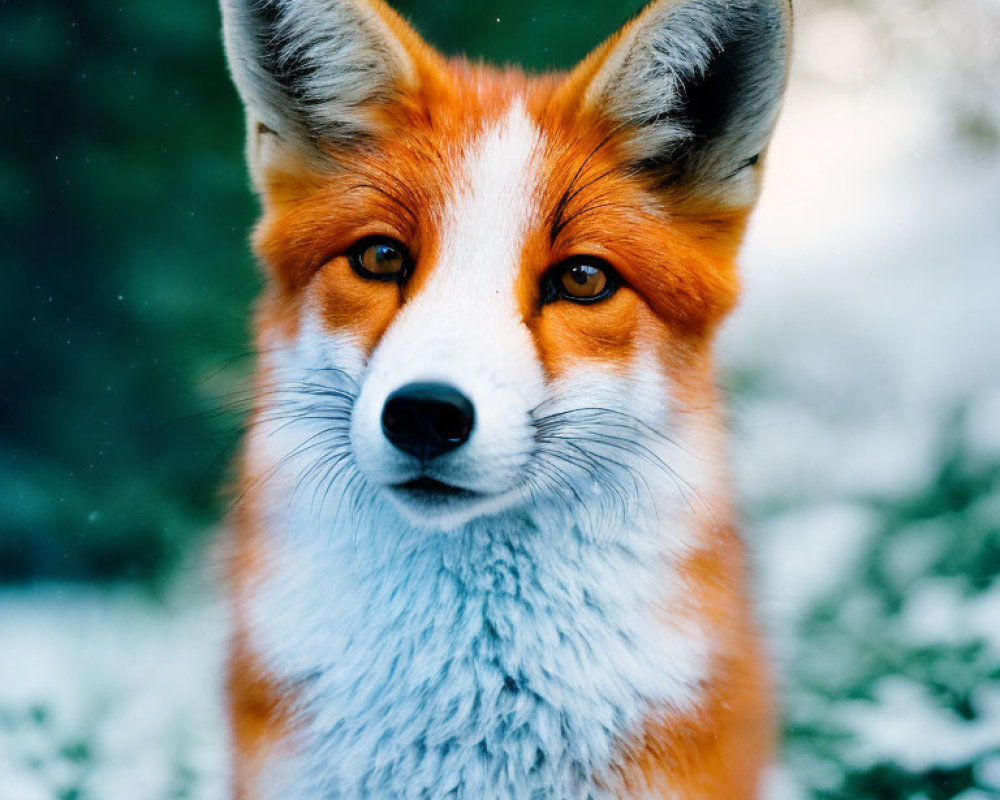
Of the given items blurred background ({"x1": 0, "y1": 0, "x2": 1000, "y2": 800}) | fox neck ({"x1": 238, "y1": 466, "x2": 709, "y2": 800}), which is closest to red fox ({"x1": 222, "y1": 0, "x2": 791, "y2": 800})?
fox neck ({"x1": 238, "y1": 466, "x2": 709, "y2": 800})

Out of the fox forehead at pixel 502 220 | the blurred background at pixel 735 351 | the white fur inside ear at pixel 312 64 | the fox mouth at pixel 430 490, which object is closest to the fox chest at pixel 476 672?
the fox mouth at pixel 430 490

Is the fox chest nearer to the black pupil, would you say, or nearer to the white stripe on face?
the white stripe on face

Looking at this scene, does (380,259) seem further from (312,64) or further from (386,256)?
(312,64)

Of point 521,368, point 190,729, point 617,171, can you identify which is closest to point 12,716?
point 190,729

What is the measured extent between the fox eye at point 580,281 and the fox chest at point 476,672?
0.30 m

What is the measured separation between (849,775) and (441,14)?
1.47 meters

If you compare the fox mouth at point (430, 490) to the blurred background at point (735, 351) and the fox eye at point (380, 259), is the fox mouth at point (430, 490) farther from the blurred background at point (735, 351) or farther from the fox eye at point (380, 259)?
the blurred background at point (735, 351)

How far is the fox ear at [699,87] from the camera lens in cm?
112

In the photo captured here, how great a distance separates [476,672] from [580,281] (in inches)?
19.2

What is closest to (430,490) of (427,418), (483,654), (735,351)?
(427,418)

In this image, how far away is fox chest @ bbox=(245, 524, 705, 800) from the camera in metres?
1.10

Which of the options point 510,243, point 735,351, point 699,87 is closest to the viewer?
point 510,243

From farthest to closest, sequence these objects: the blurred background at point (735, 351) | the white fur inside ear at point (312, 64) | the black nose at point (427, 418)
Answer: the blurred background at point (735, 351) → the white fur inside ear at point (312, 64) → the black nose at point (427, 418)

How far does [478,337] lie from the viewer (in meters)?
1.00
